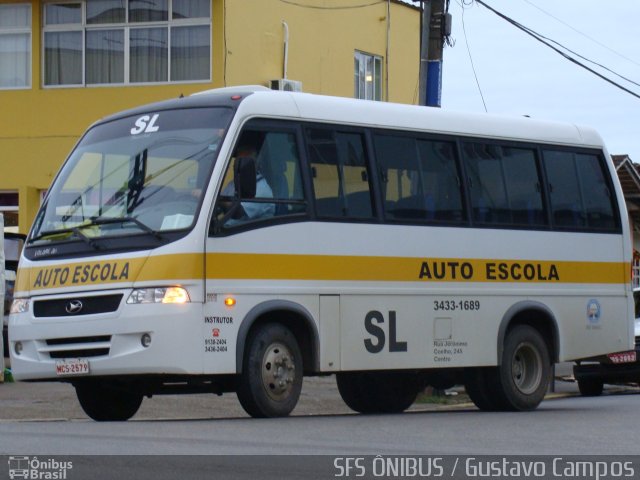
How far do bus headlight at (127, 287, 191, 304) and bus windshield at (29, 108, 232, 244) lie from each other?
52cm

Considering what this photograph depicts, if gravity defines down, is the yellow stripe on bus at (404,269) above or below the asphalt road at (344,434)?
above

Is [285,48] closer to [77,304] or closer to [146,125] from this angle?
[146,125]

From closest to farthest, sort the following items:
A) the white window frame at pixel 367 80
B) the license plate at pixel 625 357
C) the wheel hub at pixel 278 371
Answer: the wheel hub at pixel 278 371 < the license plate at pixel 625 357 < the white window frame at pixel 367 80

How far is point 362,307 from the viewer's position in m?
14.5

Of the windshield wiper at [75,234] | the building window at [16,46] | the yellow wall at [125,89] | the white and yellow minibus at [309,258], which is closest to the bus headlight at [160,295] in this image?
the white and yellow minibus at [309,258]

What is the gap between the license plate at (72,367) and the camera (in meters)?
13.0

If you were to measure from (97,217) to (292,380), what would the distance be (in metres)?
2.33

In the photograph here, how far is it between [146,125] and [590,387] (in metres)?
11.7

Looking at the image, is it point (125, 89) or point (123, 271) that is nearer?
point (123, 271)

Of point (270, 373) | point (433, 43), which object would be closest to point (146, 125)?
point (270, 373)

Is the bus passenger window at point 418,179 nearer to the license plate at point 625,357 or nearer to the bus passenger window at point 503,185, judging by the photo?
the bus passenger window at point 503,185

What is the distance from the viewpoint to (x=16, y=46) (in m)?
30.5

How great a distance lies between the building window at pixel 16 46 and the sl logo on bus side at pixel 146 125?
16.9 m
